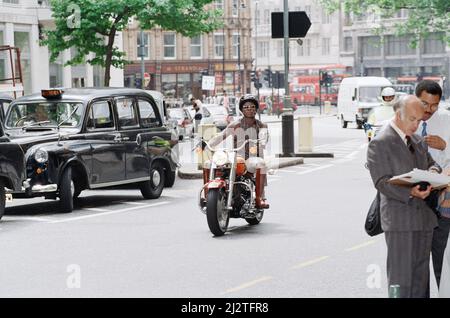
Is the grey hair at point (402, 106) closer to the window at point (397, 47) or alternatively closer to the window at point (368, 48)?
the window at point (397, 47)

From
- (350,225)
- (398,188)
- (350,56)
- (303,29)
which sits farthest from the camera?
(350,56)

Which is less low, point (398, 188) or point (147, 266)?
point (398, 188)

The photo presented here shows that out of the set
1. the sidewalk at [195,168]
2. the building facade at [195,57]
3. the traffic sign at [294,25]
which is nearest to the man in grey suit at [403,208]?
the sidewalk at [195,168]

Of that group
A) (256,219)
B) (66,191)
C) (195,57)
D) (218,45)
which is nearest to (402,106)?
(256,219)

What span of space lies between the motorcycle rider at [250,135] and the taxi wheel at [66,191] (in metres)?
3.14

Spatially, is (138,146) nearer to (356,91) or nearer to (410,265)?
(410,265)

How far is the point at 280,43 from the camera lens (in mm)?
127688

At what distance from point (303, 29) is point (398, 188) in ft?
77.2

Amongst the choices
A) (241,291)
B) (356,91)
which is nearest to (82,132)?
(241,291)

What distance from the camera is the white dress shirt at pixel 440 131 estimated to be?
979 centimetres

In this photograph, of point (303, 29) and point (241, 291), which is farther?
point (303, 29)

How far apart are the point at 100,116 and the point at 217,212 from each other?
513 cm

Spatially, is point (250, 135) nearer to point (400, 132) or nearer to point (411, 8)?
point (400, 132)
